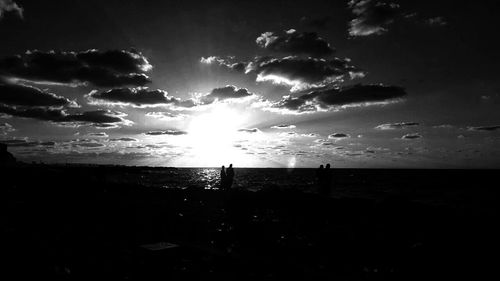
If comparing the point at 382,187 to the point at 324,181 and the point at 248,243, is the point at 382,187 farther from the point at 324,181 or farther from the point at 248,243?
the point at 248,243

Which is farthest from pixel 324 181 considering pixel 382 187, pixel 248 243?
pixel 382 187

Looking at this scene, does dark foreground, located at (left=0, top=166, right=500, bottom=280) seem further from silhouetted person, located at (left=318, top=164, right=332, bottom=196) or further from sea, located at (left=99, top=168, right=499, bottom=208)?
sea, located at (left=99, top=168, right=499, bottom=208)

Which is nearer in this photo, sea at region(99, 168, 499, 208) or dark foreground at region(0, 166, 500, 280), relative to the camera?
dark foreground at region(0, 166, 500, 280)

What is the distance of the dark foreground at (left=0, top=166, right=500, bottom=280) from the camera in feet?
24.7

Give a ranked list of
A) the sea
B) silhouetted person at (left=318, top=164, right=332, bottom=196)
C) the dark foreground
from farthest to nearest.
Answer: the sea → silhouetted person at (left=318, top=164, right=332, bottom=196) → the dark foreground

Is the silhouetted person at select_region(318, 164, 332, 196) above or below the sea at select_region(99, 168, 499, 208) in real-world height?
above

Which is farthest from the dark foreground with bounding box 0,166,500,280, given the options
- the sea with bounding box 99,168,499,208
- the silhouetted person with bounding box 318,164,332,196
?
the sea with bounding box 99,168,499,208

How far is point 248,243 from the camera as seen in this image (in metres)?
12.0

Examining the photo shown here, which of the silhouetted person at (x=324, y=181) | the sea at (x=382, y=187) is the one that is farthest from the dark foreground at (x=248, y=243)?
the sea at (x=382, y=187)

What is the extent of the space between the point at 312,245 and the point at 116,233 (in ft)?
23.2

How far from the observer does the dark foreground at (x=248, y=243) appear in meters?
7.52

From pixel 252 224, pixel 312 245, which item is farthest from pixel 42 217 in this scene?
pixel 312 245

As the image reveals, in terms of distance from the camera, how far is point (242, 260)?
28.3ft

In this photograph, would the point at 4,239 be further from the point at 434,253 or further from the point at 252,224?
the point at 434,253
